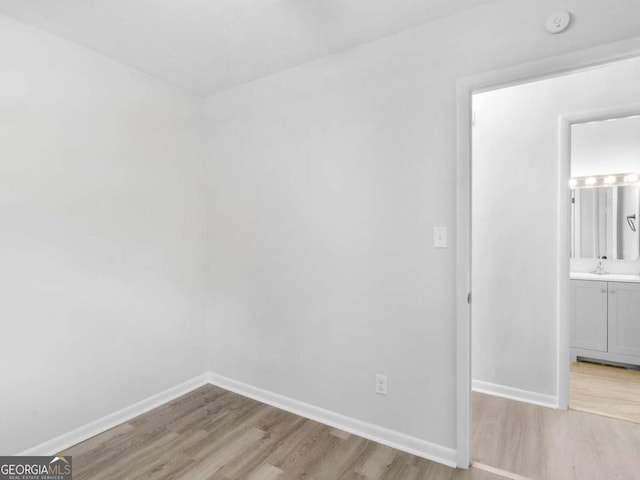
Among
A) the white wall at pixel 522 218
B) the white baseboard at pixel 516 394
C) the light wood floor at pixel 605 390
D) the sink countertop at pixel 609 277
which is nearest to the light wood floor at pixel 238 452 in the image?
the white baseboard at pixel 516 394

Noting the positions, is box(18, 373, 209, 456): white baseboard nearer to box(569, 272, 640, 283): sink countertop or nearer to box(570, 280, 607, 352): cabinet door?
box(570, 280, 607, 352): cabinet door

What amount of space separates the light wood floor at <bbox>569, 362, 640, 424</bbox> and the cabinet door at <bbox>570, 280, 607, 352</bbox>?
0.22 meters

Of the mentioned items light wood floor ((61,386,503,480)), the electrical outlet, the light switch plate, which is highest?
the light switch plate

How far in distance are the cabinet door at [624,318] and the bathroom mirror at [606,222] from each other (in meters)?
0.46

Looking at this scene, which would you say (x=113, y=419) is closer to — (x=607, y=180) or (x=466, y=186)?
(x=466, y=186)

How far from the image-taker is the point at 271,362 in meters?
2.74

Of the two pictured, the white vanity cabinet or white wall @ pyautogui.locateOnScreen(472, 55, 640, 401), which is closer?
white wall @ pyautogui.locateOnScreen(472, 55, 640, 401)

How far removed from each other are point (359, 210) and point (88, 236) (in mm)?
1789

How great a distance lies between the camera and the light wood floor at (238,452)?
193cm

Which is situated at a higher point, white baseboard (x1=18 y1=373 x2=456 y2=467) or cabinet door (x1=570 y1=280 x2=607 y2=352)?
cabinet door (x1=570 y1=280 x2=607 y2=352)

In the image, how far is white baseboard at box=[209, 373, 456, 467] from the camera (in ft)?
6.66

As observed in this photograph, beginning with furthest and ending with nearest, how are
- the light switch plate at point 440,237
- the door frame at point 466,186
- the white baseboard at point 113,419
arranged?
the white baseboard at point 113,419 < the light switch plate at point 440,237 < the door frame at point 466,186

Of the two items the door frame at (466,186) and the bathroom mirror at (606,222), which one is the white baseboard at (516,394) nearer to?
the door frame at (466,186)

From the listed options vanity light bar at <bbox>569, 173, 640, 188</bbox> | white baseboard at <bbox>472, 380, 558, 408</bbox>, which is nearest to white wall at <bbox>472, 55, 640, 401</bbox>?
white baseboard at <bbox>472, 380, 558, 408</bbox>
